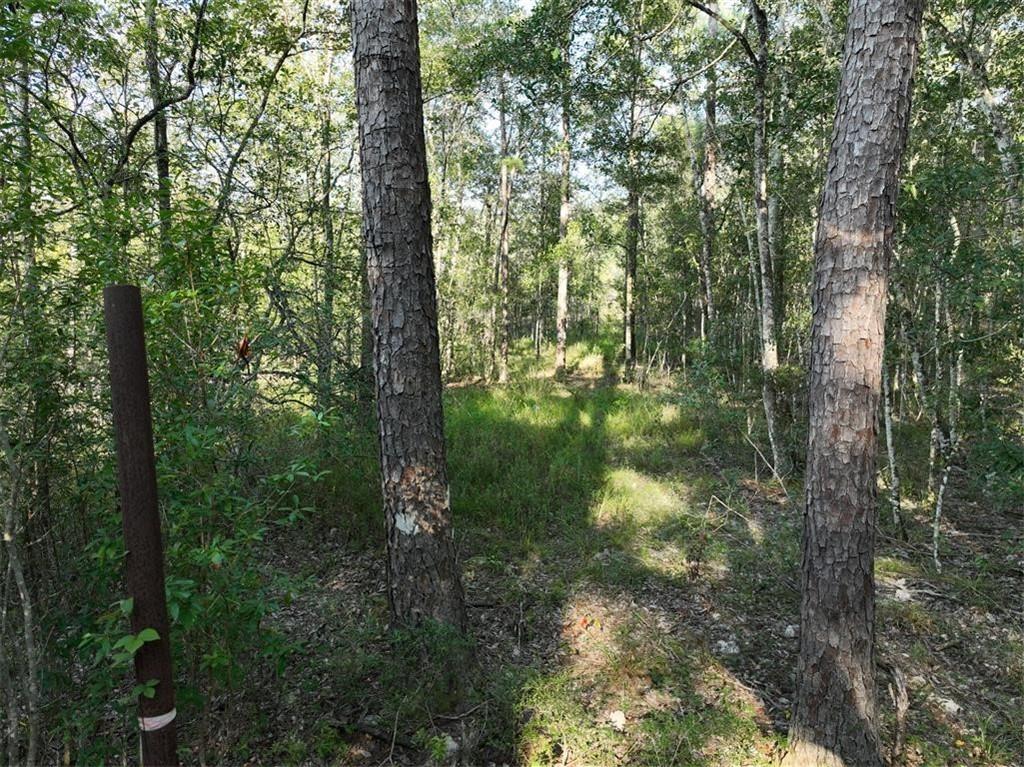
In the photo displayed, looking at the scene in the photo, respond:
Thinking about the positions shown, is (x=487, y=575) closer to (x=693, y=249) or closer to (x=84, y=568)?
(x=84, y=568)

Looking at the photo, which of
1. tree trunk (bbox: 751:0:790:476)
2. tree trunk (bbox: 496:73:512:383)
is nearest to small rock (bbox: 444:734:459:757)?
tree trunk (bbox: 751:0:790:476)

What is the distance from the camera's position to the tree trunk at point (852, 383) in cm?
255

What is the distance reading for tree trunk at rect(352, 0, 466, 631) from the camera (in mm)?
3045

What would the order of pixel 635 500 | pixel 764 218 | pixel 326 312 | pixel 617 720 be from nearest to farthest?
pixel 617 720 < pixel 326 312 < pixel 635 500 < pixel 764 218

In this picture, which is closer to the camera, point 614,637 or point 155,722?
point 155,722

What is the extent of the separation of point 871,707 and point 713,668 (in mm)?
984

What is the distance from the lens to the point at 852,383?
2613mm

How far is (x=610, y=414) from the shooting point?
8766 mm

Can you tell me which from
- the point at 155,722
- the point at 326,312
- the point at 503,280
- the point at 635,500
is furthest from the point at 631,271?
the point at 155,722

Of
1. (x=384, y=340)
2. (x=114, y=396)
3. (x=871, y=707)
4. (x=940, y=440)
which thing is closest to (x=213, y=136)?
(x=384, y=340)

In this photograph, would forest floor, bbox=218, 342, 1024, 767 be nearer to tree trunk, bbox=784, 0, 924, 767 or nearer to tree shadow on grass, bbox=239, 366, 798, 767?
tree shadow on grass, bbox=239, 366, 798, 767

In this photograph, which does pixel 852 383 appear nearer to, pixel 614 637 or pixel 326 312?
pixel 614 637

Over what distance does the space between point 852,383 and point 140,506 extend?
295 cm

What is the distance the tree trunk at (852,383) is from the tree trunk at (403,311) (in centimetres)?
199
